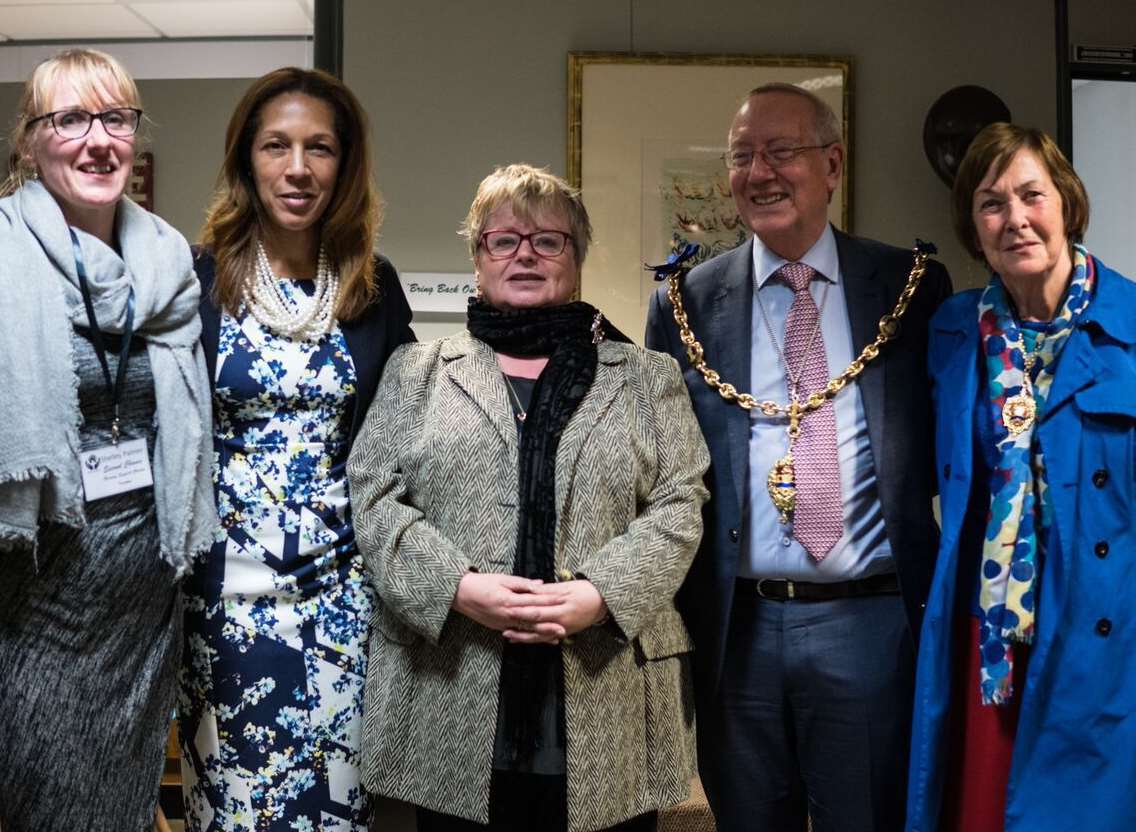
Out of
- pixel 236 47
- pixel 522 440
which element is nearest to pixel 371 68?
pixel 236 47

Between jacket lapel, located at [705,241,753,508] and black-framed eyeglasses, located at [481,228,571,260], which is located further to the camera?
jacket lapel, located at [705,241,753,508]

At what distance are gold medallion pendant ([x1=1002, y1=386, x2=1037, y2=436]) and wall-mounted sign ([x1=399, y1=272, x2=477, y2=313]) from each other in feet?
7.07

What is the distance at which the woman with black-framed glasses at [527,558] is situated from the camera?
1.92m

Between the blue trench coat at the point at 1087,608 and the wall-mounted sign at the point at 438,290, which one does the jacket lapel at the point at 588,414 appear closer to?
the blue trench coat at the point at 1087,608

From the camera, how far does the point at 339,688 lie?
2.06 meters

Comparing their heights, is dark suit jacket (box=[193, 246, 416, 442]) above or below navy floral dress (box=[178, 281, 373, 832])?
above

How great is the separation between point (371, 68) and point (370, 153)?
1727 mm

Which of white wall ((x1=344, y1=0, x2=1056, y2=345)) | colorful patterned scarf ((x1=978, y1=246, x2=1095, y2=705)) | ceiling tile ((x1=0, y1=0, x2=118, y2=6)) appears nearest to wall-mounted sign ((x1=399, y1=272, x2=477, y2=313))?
white wall ((x1=344, y1=0, x2=1056, y2=345))

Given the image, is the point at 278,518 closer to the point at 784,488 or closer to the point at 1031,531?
Answer: the point at 784,488

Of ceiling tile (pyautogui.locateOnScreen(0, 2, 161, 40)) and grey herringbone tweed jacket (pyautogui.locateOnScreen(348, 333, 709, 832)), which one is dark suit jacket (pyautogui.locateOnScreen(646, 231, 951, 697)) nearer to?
grey herringbone tweed jacket (pyautogui.locateOnScreen(348, 333, 709, 832))

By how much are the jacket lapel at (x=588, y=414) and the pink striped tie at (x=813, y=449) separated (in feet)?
1.21

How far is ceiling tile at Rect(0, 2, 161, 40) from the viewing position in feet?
12.2

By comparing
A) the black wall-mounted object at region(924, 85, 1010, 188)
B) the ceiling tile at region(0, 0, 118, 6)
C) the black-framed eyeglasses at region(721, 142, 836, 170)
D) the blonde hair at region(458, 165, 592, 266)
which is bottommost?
the blonde hair at region(458, 165, 592, 266)

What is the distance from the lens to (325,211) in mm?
2209
